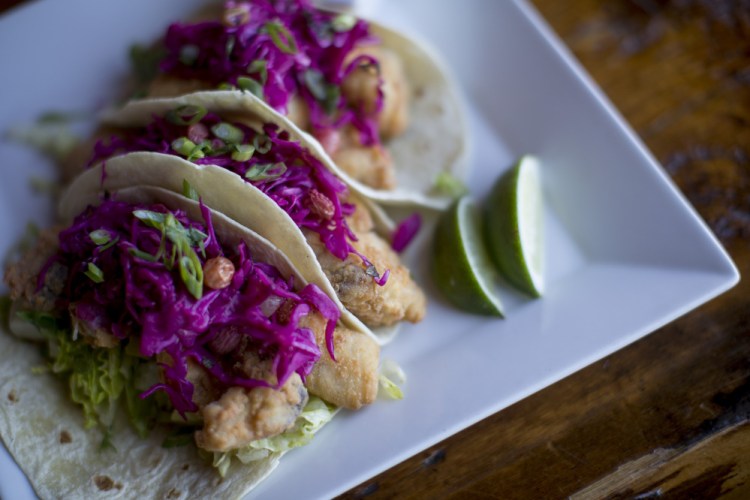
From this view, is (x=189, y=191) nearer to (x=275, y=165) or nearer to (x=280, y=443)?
(x=275, y=165)

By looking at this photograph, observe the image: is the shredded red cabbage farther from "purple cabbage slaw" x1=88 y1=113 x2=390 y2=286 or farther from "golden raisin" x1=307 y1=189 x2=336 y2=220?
"golden raisin" x1=307 y1=189 x2=336 y2=220

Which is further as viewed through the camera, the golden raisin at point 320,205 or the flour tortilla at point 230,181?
the golden raisin at point 320,205

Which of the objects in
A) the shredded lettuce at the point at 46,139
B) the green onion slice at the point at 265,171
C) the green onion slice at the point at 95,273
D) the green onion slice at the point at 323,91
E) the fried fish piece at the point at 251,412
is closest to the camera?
the fried fish piece at the point at 251,412

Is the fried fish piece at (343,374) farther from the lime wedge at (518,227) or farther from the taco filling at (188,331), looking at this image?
the lime wedge at (518,227)

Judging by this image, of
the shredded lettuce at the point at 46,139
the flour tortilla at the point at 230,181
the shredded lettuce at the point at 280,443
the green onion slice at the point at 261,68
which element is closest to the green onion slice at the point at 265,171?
the flour tortilla at the point at 230,181

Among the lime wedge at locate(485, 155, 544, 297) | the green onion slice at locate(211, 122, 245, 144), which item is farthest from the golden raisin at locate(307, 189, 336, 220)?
the lime wedge at locate(485, 155, 544, 297)

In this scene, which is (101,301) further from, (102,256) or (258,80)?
(258,80)

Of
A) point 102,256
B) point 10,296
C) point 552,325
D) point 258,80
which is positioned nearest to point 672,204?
point 552,325
